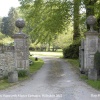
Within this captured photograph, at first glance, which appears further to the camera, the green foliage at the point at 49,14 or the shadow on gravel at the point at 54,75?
the green foliage at the point at 49,14

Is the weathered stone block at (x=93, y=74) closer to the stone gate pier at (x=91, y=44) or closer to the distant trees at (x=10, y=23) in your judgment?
the stone gate pier at (x=91, y=44)

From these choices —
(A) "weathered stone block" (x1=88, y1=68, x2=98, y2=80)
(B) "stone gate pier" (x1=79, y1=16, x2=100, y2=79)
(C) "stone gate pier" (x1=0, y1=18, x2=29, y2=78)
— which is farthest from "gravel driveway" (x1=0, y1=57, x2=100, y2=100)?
(B) "stone gate pier" (x1=79, y1=16, x2=100, y2=79)

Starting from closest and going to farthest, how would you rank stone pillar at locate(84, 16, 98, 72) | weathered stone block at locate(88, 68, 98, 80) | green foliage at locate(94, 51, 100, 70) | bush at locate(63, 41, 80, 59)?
weathered stone block at locate(88, 68, 98, 80) → green foliage at locate(94, 51, 100, 70) → stone pillar at locate(84, 16, 98, 72) → bush at locate(63, 41, 80, 59)

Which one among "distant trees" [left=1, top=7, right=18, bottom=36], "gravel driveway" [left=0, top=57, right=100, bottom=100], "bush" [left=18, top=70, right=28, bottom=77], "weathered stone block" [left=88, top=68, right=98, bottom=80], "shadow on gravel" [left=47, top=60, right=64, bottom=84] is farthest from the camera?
"distant trees" [left=1, top=7, right=18, bottom=36]

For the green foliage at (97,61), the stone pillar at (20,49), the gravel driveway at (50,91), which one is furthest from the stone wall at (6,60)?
the green foliage at (97,61)

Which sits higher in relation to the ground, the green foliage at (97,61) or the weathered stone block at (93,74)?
the green foliage at (97,61)

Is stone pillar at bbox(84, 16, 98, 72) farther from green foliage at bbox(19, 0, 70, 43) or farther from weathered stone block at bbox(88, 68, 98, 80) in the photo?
green foliage at bbox(19, 0, 70, 43)

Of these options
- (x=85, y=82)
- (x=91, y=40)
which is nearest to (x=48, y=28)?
(x=91, y=40)

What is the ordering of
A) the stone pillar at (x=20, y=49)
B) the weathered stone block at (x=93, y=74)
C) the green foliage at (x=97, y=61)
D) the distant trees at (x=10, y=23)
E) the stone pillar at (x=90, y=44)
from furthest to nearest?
the distant trees at (x=10, y=23) → the stone pillar at (x=90, y=44) → the stone pillar at (x=20, y=49) → the green foliage at (x=97, y=61) → the weathered stone block at (x=93, y=74)

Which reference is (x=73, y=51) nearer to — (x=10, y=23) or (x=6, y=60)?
(x=6, y=60)

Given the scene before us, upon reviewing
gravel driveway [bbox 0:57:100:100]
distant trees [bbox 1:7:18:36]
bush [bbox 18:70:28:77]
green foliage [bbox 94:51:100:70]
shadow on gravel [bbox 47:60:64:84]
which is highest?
distant trees [bbox 1:7:18:36]

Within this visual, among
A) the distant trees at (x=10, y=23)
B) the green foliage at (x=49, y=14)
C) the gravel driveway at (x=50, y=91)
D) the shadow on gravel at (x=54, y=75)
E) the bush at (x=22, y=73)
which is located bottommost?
the gravel driveway at (x=50, y=91)

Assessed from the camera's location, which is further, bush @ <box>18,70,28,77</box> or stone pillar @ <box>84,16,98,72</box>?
stone pillar @ <box>84,16,98,72</box>

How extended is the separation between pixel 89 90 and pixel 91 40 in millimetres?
5441
